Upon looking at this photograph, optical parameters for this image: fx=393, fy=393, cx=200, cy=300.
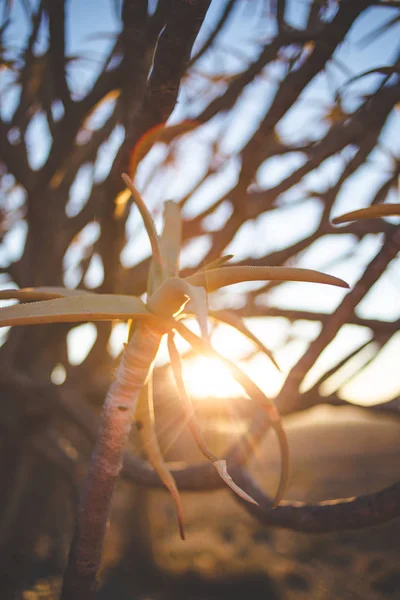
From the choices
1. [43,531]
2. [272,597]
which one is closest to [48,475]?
[43,531]

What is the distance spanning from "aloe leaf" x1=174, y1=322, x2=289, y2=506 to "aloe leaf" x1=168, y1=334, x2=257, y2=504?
57 mm

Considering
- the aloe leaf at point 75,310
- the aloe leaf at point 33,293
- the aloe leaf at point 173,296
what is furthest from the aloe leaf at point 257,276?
the aloe leaf at point 33,293

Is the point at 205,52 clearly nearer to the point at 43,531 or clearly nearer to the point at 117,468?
the point at 117,468

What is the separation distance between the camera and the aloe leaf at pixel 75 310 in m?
0.78

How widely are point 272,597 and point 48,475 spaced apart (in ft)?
7.75

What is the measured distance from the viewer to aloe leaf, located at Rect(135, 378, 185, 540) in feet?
3.50

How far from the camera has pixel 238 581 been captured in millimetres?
2959

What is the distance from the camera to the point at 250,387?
875 millimetres

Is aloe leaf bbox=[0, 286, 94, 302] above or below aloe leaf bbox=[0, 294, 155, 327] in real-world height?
above

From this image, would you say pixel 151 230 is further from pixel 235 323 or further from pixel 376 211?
pixel 376 211

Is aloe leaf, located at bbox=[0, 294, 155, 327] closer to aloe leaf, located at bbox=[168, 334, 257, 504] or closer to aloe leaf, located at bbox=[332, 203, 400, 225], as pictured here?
aloe leaf, located at bbox=[168, 334, 257, 504]

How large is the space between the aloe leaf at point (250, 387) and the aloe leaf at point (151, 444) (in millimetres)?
276

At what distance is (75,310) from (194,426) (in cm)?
35

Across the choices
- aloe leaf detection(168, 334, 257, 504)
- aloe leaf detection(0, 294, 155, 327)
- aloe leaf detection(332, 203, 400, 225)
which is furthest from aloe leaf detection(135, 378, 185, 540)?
aloe leaf detection(332, 203, 400, 225)
